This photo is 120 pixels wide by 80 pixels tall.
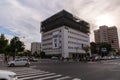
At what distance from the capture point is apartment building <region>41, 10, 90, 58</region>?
9944 centimetres

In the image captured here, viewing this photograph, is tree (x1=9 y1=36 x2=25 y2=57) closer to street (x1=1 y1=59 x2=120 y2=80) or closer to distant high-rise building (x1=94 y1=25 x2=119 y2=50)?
street (x1=1 y1=59 x2=120 y2=80)

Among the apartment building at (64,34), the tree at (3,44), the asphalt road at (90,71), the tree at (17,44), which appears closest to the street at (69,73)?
the asphalt road at (90,71)

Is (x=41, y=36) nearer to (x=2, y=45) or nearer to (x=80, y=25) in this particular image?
(x=80, y=25)

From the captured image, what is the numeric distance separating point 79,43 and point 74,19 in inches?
657

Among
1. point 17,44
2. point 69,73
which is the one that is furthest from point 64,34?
point 69,73

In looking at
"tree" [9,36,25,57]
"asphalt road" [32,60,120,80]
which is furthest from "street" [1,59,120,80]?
"tree" [9,36,25,57]

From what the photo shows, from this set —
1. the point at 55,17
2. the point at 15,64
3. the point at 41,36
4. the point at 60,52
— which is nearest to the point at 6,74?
the point at 15,64

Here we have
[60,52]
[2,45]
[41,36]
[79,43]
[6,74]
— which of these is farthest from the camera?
[41,36]

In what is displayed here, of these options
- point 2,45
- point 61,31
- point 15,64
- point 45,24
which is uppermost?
point 45,24

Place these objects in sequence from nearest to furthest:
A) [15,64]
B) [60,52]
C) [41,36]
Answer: [15,64], [60,52], [41,36]

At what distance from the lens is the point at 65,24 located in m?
102

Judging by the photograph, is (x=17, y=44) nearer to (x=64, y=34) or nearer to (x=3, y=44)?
(x=3, y=44)

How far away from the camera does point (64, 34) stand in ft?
327

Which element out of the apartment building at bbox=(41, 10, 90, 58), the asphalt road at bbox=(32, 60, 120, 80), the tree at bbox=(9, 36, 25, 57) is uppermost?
the apartment building at bbox=(41, 10, 90, 58)
